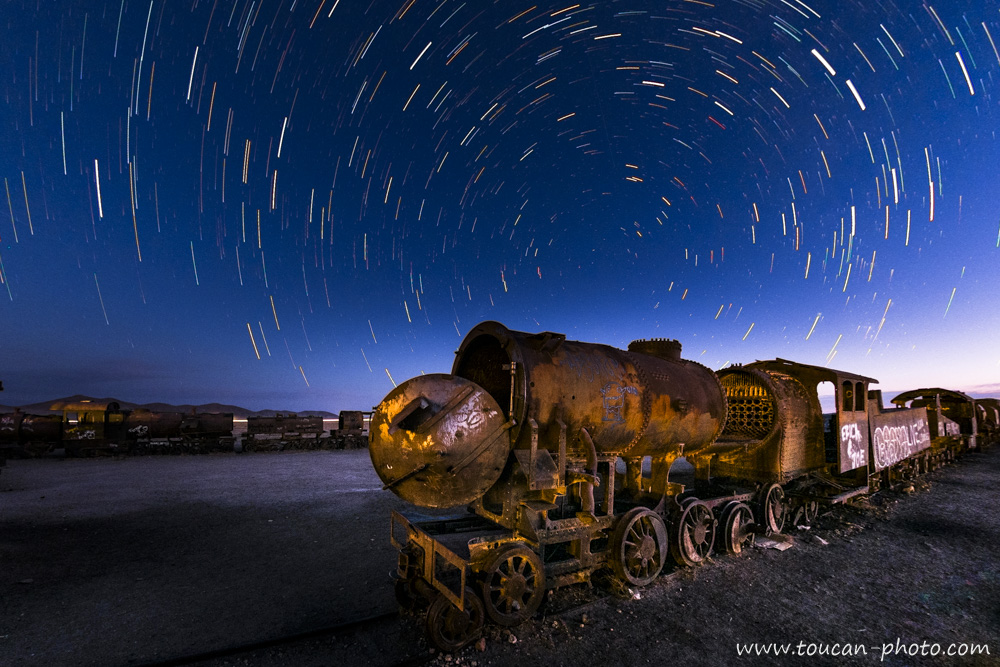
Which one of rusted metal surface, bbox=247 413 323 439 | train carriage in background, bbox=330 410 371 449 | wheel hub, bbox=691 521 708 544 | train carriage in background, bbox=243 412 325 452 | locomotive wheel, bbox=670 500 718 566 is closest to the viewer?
locomotive wheel, bbox=670 500 718 566

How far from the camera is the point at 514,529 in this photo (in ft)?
18.7

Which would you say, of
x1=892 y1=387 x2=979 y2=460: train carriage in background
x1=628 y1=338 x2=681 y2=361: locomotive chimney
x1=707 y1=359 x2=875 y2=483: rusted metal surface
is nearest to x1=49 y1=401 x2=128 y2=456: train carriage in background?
x1=628 y1=338 x2=681 y2=361: locomotive chimney

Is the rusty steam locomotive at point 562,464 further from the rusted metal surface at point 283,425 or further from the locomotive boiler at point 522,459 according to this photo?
the rusted metal surface at point 283,425

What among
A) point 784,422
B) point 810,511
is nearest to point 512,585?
point 784,422

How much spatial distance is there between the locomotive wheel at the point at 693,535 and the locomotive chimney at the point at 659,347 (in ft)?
8.69

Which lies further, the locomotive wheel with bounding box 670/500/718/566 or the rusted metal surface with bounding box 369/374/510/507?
the locomotive wheel with bounding box 670/500/718/566

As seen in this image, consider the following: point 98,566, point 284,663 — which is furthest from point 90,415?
point 284,663

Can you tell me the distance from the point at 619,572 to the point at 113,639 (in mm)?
6532

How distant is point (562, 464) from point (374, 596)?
3.58 metres

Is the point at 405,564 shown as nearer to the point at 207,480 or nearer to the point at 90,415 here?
the point at 207,480

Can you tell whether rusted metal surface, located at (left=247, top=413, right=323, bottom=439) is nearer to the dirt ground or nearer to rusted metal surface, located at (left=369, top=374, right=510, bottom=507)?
the dirt ground

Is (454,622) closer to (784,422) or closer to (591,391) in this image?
(591,391)

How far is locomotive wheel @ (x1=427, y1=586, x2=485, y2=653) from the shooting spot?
4.92m

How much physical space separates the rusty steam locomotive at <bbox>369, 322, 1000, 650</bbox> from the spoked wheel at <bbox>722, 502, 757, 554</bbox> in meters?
0.04
